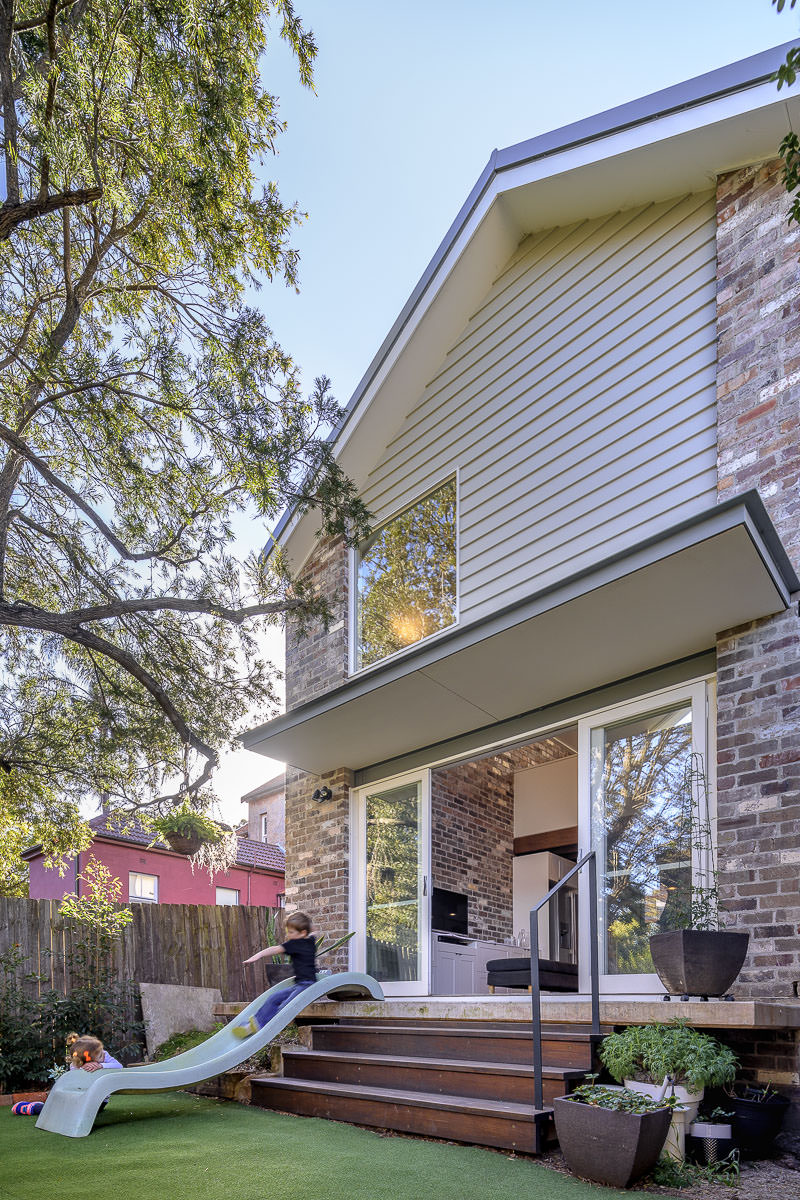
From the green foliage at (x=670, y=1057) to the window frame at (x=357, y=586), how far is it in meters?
4.39

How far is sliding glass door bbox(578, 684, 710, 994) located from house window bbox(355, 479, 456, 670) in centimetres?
226

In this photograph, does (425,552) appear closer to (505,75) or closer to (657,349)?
(657,349)

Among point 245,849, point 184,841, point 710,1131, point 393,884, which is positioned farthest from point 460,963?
point 245,849

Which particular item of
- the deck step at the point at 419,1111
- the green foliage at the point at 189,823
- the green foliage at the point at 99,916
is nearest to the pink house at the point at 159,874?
the green foliage at the point at 99,916

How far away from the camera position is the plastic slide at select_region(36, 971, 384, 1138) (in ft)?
17.7

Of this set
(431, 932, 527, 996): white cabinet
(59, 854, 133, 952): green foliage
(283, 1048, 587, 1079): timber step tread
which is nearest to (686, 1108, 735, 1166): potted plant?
(283, 1048, 587, 1079): timber step tread

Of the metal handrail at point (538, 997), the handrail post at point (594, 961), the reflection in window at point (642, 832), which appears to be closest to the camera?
the metal handrail at point (538, 997)

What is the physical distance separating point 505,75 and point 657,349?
3.44 m

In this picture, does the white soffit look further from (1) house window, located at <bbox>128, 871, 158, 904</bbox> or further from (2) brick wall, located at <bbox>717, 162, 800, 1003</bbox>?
(1) house window, located at <bbox>128, 871, 158, 904</bbox>

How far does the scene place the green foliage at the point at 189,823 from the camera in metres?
8.15

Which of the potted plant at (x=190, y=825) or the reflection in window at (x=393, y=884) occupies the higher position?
the potted plant at (x=190, y=825)

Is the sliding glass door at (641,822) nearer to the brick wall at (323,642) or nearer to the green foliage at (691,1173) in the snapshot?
the green foliage at (691,1173)

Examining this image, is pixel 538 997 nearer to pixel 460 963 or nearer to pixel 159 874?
pixel 460 963

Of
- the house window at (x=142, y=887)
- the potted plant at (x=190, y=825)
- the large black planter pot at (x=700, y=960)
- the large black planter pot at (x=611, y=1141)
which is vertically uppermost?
the potted plant at (x=190, y=825)
